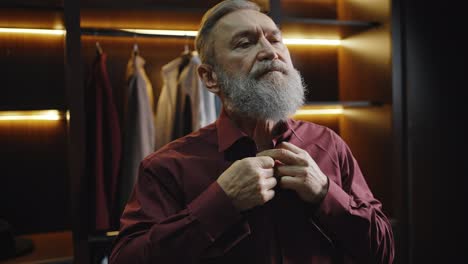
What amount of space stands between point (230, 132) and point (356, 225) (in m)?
0.40

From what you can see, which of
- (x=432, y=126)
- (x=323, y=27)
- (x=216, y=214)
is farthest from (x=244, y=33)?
(x=432, y=126)

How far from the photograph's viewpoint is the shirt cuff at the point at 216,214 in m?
0.86

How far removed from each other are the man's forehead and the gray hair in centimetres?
2

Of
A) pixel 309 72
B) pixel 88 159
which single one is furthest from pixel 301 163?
pixel 309 72

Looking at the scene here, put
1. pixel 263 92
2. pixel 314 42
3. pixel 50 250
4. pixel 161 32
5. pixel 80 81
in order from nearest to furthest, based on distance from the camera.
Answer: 1. pixel 263 92
2. pixel 80 81
3. pixel 50 250
4. pixel 161 32
5. pixel 314 42

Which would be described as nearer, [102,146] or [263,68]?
[263,68]

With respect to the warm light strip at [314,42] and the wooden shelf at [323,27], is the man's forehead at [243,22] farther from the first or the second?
the warm light strip at [314,42]

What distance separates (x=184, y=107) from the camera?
2172mm

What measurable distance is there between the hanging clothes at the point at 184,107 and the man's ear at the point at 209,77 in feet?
3.27

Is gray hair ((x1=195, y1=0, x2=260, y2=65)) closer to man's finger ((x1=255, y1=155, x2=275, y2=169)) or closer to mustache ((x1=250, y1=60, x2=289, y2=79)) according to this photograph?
mustache ((x1=250, y1=60, x2=289, y2=79))

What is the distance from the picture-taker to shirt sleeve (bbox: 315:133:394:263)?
93 cm

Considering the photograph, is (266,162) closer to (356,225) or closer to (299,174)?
(299,174)

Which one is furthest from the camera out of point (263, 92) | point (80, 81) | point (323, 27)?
point (323, 27)

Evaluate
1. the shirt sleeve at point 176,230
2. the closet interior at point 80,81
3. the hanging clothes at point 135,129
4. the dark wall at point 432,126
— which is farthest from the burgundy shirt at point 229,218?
the dark wall at point 432,126
